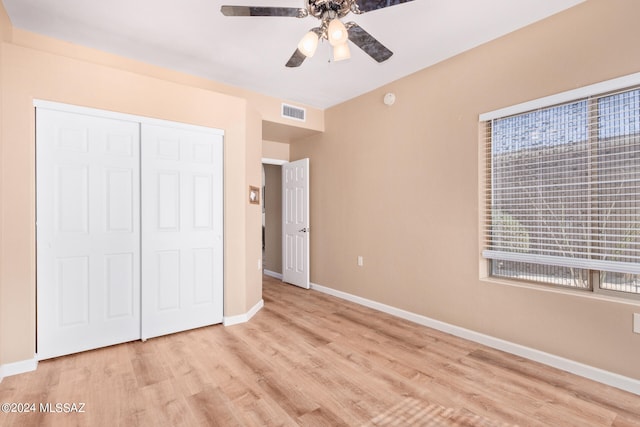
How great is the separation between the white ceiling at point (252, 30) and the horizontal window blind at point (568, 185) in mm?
854

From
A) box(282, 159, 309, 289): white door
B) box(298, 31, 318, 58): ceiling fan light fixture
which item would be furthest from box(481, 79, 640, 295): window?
box(282, 159, 309, 289): white door

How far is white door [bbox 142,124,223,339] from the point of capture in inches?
119

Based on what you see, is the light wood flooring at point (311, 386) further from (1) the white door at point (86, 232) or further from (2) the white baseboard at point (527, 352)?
(1) the white door at point (86, 232)

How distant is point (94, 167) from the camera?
276cm

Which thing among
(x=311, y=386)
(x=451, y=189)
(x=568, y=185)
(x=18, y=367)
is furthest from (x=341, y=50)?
(x=18, y=367)

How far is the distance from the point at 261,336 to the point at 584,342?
2.72m

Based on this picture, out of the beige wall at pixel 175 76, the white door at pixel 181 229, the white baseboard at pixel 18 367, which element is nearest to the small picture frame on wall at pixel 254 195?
the white door at pixel 181 229

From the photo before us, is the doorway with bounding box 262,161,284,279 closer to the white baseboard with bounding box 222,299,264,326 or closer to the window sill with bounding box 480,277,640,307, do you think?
the white baseboard with bounding box 222,299,264,326

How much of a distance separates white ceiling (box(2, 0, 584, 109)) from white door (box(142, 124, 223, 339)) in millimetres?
796

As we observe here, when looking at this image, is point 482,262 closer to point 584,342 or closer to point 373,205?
point 584,342

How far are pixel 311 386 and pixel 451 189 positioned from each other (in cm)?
229

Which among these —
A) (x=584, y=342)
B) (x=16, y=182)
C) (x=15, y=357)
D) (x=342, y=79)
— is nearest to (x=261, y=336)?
(x=15, y=357)

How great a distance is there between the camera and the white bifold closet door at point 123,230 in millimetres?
2594

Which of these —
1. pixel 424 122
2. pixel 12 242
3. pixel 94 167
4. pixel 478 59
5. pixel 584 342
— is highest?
pixel 478 59
